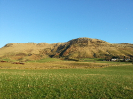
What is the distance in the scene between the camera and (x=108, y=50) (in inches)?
7618

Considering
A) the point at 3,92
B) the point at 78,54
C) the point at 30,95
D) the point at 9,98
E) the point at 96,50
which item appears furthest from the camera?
the point at 96,50

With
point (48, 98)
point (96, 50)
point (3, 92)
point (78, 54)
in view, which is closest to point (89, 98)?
point (48, 98)

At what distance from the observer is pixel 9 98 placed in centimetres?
1213

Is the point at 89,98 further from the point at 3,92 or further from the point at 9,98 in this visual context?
the point at 3,92

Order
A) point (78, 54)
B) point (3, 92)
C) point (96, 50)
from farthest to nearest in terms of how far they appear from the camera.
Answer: point (96, 50)
point (78, 54)
point (3, 92)

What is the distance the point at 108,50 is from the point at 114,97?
191 metres

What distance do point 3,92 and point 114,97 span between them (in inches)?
486

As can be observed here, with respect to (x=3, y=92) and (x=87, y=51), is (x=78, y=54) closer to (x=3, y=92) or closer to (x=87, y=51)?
(x=87, y=51)

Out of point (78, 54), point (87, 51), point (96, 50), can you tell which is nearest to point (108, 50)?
point (96, 50)

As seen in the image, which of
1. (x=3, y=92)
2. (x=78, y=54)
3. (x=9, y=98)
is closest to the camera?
(x=9, y=98)

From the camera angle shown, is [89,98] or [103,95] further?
[103,95]

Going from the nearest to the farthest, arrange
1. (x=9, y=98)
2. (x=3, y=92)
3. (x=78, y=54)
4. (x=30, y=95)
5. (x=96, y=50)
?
(x=9, y=98), (x=30, y=95), (x=3, y=92), (x=78, y=54), (x=96, y=50)

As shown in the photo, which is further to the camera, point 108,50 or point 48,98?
point 108,50

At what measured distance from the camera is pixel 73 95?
43.3 ft
